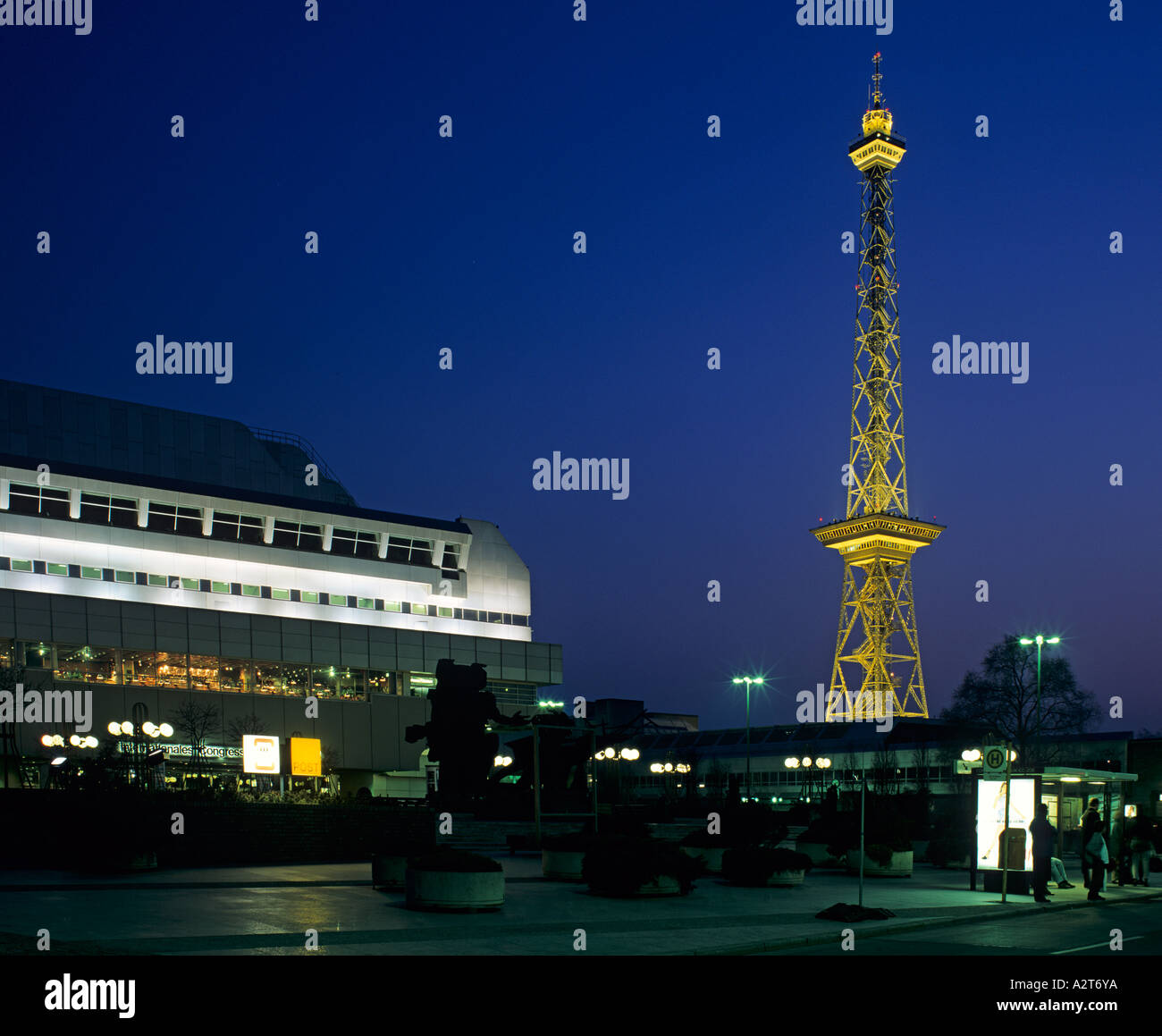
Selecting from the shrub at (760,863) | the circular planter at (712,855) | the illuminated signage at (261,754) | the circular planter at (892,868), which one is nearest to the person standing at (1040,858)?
the shrub at (760,863)

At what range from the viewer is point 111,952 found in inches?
587

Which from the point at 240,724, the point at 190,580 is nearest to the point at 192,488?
the point at 190,580

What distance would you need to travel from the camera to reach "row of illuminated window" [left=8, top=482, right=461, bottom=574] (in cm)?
8306

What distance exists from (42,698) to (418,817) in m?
38.6

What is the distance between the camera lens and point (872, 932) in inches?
818

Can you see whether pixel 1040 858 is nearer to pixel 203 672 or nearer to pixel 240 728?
pixel 240 728

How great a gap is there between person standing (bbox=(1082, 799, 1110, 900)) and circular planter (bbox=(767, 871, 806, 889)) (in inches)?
253

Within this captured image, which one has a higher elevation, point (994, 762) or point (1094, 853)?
point (994, 762)

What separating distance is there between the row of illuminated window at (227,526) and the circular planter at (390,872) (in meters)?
64.8

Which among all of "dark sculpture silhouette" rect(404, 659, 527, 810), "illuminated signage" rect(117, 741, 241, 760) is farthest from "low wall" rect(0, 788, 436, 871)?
"illuminated signage" rect(117, 741, 241, 760)

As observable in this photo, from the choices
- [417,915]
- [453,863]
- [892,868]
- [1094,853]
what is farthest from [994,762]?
[417,915]

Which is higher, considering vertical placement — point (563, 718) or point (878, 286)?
point (878, 286)

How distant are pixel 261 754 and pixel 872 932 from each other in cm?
3646
